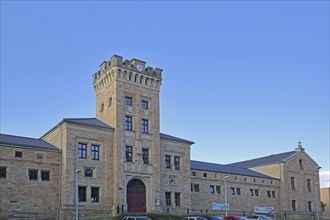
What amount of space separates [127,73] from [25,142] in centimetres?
1340

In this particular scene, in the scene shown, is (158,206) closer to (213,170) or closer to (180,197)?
(180,197)

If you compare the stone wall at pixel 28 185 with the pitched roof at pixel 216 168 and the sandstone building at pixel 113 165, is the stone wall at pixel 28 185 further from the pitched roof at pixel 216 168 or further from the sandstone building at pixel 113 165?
the pitched roof at pixel 216 168

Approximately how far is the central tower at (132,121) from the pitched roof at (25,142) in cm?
699

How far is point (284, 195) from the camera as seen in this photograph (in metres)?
69.2

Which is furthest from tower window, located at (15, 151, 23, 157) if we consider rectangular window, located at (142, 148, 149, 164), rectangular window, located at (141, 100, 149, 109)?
rectangular window, located at (141, 100, 149, 109)

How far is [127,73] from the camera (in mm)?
50812

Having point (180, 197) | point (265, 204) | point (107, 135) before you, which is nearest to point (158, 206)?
point (180, 197)

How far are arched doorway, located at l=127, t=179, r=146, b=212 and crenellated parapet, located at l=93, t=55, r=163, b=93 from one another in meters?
11.3

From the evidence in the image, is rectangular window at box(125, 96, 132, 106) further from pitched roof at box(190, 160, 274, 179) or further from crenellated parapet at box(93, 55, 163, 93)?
pitched roof at box(190, 160, 274, 179)

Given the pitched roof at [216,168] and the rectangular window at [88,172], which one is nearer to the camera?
the rectangular window at [88,172]

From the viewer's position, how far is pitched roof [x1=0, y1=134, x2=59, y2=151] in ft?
140

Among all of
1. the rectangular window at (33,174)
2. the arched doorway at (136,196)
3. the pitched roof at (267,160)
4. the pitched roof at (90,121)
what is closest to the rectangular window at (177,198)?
the arched doorway at (136,196)

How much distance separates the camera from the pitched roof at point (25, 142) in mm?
42688

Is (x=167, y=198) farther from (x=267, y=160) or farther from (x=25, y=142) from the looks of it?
(x=267, y=160)
